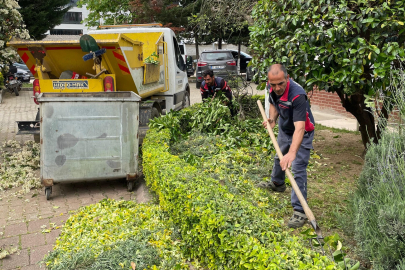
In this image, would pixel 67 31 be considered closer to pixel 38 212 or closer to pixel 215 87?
pixel 215 87

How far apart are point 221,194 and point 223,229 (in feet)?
2.02

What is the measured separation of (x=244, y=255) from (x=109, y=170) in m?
3.44

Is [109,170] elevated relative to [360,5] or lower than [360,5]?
lower

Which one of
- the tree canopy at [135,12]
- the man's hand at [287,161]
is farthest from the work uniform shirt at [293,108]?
the tree canopy at [135,12]

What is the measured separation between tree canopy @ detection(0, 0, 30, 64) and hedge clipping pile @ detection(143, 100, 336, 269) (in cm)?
363

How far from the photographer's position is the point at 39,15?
21.8 meters

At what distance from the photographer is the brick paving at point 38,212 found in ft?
12.9

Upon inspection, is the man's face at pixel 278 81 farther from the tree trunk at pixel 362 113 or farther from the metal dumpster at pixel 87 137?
the tree trunk at pixel 362 113

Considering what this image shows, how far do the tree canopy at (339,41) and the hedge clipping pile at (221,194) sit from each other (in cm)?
160

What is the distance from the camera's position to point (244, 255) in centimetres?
257

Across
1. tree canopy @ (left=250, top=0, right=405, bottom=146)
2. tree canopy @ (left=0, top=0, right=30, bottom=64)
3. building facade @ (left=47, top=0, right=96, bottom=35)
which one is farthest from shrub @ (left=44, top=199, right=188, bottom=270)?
building facade @ (left=47, top=0, right=96, bottom=35)

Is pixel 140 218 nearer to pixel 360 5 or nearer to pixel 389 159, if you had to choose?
pixel 389 159

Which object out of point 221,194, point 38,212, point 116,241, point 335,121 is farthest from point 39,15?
point 221,194

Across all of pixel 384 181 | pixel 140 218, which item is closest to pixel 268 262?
pixel 384 181
